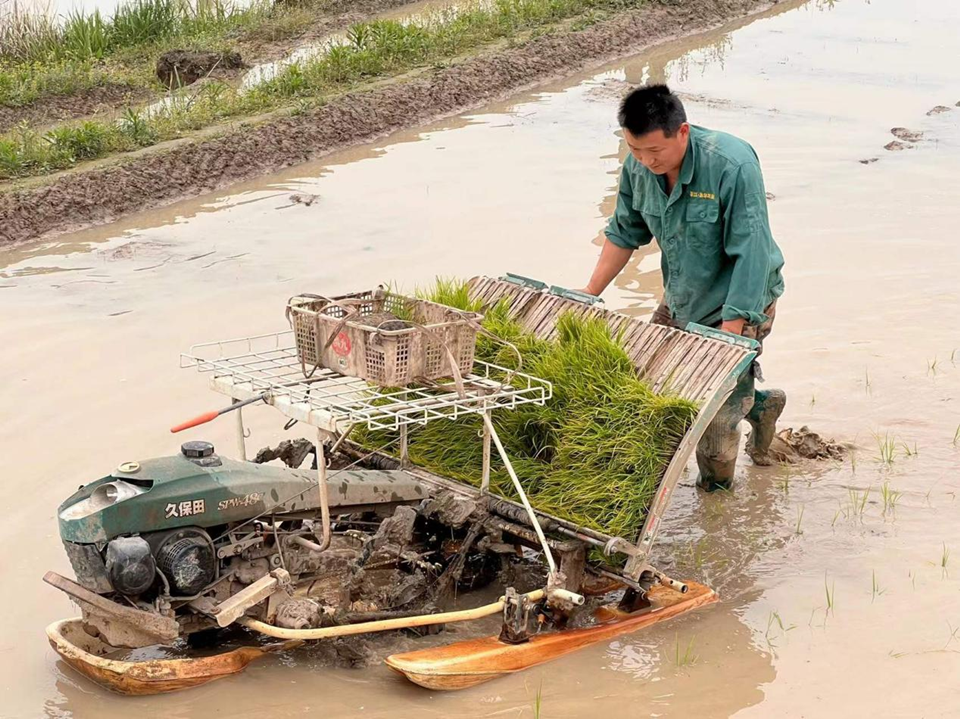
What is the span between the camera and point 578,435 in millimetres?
4500

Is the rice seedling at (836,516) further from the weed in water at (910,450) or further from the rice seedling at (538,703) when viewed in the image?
the rice seedling at (538,703)

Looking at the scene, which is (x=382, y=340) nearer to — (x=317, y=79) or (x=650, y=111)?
(x=650, y=111)

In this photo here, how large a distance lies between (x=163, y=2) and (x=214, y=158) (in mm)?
6064

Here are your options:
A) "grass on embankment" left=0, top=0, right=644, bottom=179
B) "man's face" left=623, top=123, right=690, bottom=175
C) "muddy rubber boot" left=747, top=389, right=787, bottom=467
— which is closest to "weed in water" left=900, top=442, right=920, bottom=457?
"muddy rubber boot" left=747, top=389, right=787, bottom=467

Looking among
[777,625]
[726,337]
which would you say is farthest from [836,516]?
[726,337]

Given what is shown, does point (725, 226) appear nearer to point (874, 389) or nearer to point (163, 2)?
point (874, 389)

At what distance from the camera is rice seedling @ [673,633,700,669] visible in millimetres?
4379

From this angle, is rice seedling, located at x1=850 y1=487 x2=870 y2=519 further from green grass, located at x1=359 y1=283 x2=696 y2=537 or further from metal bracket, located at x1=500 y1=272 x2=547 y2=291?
metal bracket, located at x1=500 y1=272 x2=547 y2=291

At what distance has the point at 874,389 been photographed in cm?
686

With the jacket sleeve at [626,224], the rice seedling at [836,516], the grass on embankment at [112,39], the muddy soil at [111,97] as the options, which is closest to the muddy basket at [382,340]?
the jacket sleeve at [626,224]

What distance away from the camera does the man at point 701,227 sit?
15.9 feet

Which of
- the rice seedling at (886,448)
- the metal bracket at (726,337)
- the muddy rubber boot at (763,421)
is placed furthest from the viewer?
the rice seedling at (886,448)

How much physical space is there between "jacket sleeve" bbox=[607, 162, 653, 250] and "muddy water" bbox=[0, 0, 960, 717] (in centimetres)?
126

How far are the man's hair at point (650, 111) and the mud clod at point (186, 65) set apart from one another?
9882 millimetres
